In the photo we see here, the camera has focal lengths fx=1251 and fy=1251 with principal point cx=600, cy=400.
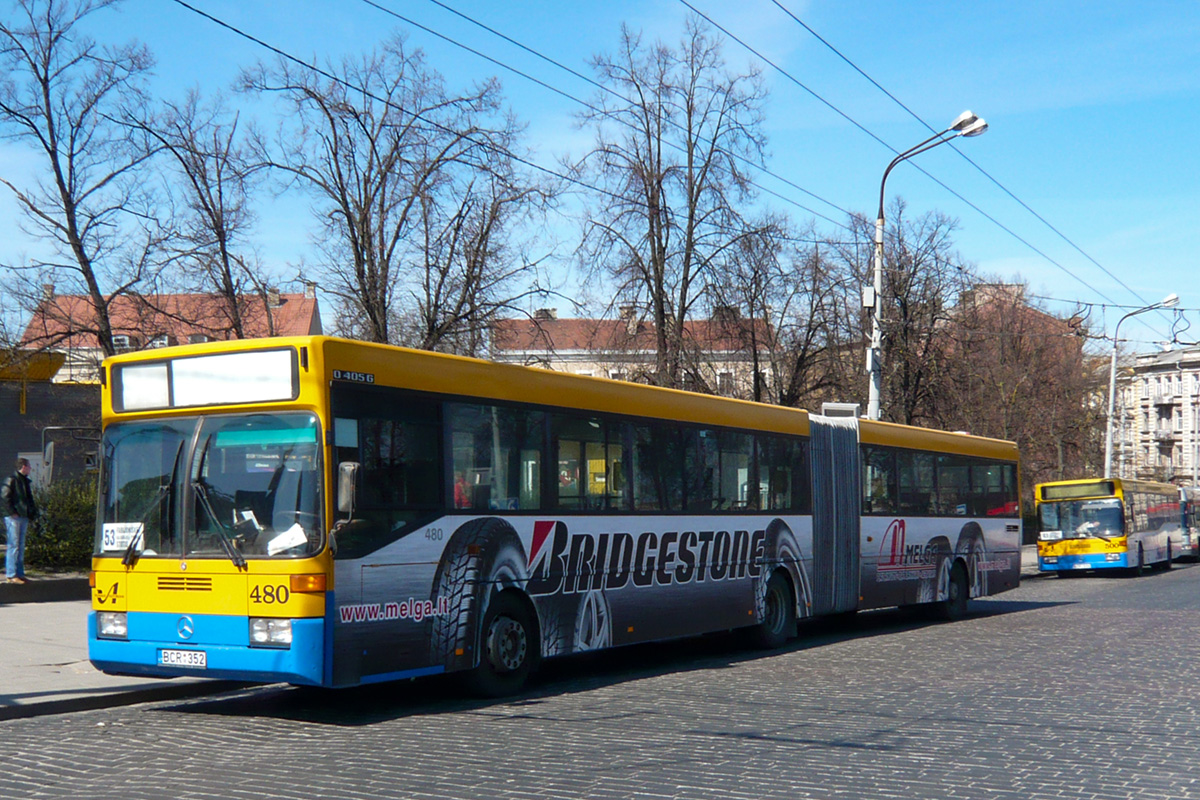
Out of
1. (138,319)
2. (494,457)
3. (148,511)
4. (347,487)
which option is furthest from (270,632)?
(138,319)

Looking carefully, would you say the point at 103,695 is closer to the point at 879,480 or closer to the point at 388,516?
the point at 388,516

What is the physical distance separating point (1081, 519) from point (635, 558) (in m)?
26.5

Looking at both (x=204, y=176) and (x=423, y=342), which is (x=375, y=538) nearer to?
(x=423, y=342)

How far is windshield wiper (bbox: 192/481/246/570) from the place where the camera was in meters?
9.37

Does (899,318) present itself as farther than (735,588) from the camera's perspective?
Yes

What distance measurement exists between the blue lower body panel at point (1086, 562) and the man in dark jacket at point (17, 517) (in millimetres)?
28130

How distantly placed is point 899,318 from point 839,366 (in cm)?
391

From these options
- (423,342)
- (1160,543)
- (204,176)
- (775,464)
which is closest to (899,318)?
(1160,543)

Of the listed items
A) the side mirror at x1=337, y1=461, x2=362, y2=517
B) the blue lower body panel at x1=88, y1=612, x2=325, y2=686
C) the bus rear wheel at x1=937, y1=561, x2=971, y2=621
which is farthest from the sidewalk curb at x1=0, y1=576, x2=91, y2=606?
the bus rear wheel at x1=937, y1=561, x2=971, y2=621

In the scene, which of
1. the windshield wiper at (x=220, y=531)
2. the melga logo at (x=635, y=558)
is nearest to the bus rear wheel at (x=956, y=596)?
the melga logo at (x=635, y=558)

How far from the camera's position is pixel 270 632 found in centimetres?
921

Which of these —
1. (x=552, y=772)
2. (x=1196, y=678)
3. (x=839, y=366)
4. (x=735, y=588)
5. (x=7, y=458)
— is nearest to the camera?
(x=552, y=772)

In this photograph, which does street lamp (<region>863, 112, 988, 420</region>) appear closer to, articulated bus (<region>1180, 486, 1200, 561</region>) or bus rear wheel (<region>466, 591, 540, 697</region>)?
bus rear wheel (<region>466, 591, 540, 697</region>)

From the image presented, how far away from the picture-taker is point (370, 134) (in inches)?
1077
